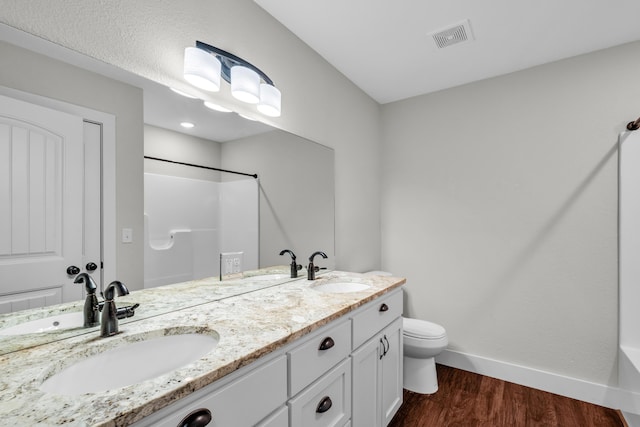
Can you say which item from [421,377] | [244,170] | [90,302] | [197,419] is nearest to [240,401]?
[197,419]

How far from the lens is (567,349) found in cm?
226

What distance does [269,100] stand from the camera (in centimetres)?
174

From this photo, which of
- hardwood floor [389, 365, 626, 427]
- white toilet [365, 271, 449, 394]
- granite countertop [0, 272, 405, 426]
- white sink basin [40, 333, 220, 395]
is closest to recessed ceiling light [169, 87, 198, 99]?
granite countertop [0, 272, 405, 426]

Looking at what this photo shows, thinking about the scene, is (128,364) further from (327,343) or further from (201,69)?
(201,69)

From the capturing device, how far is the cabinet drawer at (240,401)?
0.71 metres

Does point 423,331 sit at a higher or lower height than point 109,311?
lower

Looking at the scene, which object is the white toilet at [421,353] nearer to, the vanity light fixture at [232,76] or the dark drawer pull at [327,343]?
the dark drawer pull at [327,343]

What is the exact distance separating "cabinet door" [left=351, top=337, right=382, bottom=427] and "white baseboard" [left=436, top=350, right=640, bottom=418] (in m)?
1.33

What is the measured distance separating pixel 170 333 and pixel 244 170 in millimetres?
909

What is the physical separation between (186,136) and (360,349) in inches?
51.6

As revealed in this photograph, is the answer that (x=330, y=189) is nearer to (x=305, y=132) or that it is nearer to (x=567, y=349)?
(x=305, y=132)

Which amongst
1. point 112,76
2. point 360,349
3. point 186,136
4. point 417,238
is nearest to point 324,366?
point 360,349

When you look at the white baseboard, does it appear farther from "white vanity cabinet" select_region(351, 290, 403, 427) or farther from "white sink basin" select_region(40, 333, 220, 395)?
"white sink basin" select_region(40, 333, 220, 395)

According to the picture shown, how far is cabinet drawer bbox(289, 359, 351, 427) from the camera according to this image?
1.08 m
